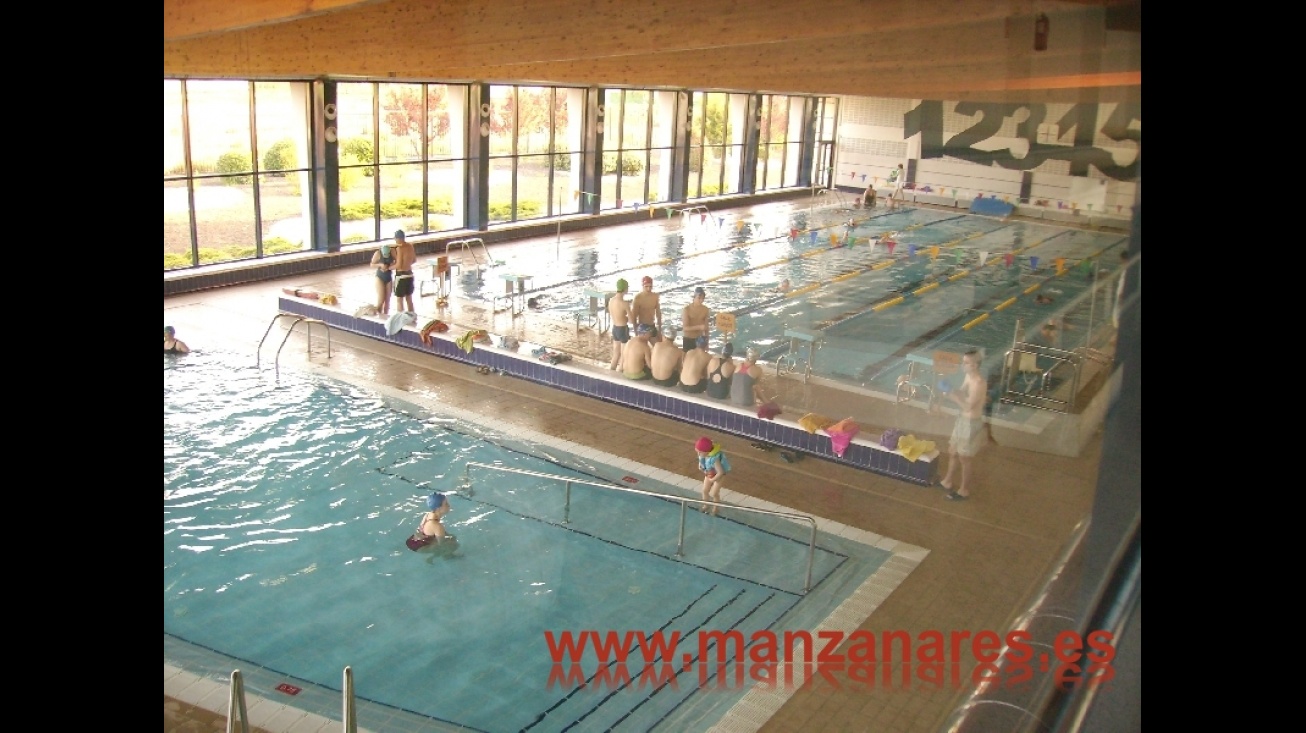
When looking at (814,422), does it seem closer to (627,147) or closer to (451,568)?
(451,568)

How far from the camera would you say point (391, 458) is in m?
7.62

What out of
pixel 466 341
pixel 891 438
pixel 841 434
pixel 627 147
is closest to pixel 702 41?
pixel 841 434

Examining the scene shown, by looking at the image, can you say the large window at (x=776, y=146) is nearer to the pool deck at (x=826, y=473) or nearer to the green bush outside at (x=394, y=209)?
the green bush outside at (x=394, y=209)

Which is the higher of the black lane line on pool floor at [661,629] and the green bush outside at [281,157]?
the green bush outside at [281,157]

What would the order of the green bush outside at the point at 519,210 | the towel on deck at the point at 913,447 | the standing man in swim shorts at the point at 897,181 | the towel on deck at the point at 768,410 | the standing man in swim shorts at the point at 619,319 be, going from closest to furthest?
1. the towel on deck at the point at 913,447
2. the towel on deck at the point at 768,410
3. the standing man in swim shorts at the point at 897,181
4. the standing man in swim shorts at the point at 619,319
5. the green bush outside at the point at 519,210

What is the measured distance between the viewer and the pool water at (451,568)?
491cm

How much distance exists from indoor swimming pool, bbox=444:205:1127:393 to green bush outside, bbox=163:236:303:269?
2.65 meters

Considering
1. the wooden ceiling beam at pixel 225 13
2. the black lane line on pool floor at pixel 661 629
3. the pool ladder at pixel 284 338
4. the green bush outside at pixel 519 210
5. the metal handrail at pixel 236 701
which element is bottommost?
the black lane line on pool floor at pixel 661 629

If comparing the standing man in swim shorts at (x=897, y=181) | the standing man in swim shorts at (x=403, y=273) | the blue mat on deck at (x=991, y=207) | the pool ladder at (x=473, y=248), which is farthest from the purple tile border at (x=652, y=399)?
the pool ladder at (x=473, y=248)

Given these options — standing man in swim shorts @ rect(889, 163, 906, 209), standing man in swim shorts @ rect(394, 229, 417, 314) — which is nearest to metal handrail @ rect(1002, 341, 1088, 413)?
standing man in swim shorts @ rect(889, 163, 906, 209)

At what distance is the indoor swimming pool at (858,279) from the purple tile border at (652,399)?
2.80 ft

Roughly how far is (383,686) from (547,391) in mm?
4795

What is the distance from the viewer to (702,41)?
8.15 m
